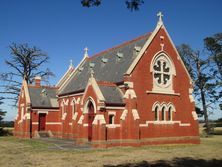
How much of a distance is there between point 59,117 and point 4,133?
12.9 metres

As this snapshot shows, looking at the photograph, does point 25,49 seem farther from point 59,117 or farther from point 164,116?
point 164,116

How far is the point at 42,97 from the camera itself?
155 feet

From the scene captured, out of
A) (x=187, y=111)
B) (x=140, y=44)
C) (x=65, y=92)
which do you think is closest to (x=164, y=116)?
(x=187, y=111)

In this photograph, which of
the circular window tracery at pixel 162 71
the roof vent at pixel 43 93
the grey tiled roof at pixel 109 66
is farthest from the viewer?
the roof vent at pixel 43 93

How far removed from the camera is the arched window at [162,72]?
34.1 m

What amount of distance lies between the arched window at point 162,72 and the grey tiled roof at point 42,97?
18.7 metres

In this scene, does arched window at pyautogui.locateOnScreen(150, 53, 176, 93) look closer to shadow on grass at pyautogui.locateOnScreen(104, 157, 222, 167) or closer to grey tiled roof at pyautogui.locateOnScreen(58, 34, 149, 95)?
grey tiled roof at pyautogui.locateOnScreen(58, 34, 149, 95)

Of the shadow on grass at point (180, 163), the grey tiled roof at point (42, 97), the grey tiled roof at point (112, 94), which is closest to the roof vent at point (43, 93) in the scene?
the grey tiled roof at point (42, 97)

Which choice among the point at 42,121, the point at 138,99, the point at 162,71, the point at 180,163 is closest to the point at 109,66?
Result: the point at 162,71

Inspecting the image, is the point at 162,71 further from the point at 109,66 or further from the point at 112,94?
the point at 109,66

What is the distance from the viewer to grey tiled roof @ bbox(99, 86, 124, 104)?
104 feet

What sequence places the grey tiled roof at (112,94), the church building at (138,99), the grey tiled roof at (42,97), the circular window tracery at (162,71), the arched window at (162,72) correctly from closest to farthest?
the church building at (138,99)
the grey tiled roof at (112,94)
the arched window at (162,72)
the circular window tracery at (162,71)
the grey tiled roof at (42,97)

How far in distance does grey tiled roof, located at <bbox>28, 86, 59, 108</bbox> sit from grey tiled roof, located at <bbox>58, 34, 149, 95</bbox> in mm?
1769

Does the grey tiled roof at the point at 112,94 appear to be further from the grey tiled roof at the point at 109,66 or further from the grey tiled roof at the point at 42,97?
the grey tiled roof at the point at 42,97
